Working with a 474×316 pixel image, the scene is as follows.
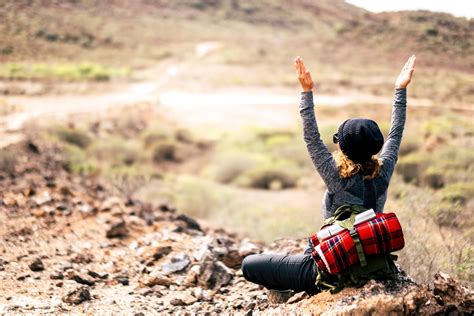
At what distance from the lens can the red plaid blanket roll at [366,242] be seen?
289cm

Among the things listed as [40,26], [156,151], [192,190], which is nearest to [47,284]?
[192,190]

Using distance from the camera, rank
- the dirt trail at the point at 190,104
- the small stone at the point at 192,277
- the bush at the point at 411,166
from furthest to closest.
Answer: the dirt trail at the point at 190,104
the bush at the point at 411,166
the small stone at the point at 192,277

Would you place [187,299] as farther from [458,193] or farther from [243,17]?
[243,17]

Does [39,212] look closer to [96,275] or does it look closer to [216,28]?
[96,275]

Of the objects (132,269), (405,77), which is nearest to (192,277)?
(132,269)

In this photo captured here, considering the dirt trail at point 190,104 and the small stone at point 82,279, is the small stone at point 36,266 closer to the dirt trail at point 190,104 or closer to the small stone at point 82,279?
the small stone at point 82,279

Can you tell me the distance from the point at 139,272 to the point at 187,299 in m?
0.94

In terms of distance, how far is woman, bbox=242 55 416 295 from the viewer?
2.98 metres

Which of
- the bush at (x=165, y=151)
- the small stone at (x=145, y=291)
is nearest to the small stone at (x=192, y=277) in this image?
the small stone at (x=145, y=291)

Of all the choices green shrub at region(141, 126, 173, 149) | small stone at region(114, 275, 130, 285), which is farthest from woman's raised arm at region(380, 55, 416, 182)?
green shrub at region(141, 126, 173, 149)


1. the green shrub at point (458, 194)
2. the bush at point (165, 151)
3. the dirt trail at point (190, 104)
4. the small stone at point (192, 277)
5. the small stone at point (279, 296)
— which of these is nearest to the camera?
the small stone at point (279, 296)

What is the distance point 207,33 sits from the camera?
5703 centimetres

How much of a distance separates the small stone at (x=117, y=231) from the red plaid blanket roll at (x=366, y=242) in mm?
3523

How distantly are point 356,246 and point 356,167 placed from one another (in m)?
0.45
